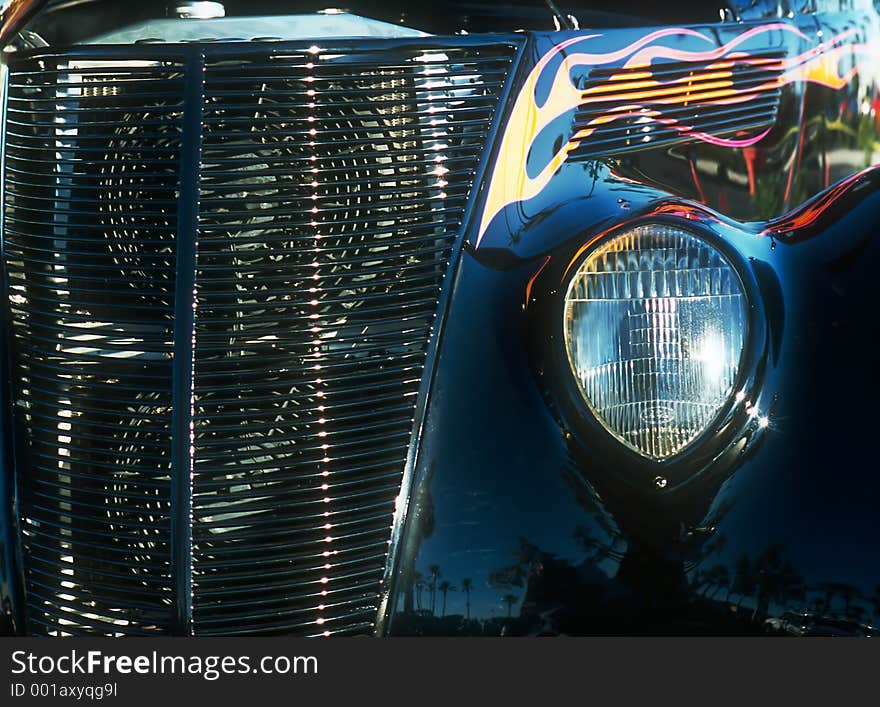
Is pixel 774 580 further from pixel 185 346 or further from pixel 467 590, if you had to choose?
pixel 185 346

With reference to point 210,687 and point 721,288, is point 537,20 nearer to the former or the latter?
point 721,288

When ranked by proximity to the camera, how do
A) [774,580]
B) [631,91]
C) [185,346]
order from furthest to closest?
[631,91] → [185,346] → [774,580]

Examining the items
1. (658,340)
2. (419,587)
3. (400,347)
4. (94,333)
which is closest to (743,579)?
(658,340)

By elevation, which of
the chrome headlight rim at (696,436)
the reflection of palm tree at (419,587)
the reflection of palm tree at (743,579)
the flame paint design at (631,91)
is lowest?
the reflection of palm tree at (419,587)

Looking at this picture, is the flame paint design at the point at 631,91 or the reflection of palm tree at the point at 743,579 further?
the flame paint design at the point at 631,91

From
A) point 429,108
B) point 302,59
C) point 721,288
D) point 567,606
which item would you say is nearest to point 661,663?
point 567,606

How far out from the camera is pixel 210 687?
1.78m

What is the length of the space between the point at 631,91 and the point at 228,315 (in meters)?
0.95

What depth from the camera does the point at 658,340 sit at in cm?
198

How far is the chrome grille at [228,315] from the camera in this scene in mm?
1994

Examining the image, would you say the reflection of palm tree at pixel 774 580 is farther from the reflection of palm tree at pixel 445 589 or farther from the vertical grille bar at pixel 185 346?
the vertical grille bar at pixel 185 346

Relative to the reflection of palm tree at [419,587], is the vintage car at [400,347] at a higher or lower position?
higher

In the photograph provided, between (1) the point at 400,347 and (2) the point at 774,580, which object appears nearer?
(2) the point at 774,580

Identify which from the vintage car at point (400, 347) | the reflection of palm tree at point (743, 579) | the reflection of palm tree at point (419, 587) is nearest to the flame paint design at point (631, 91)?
the vintage car at point (400, 347)
